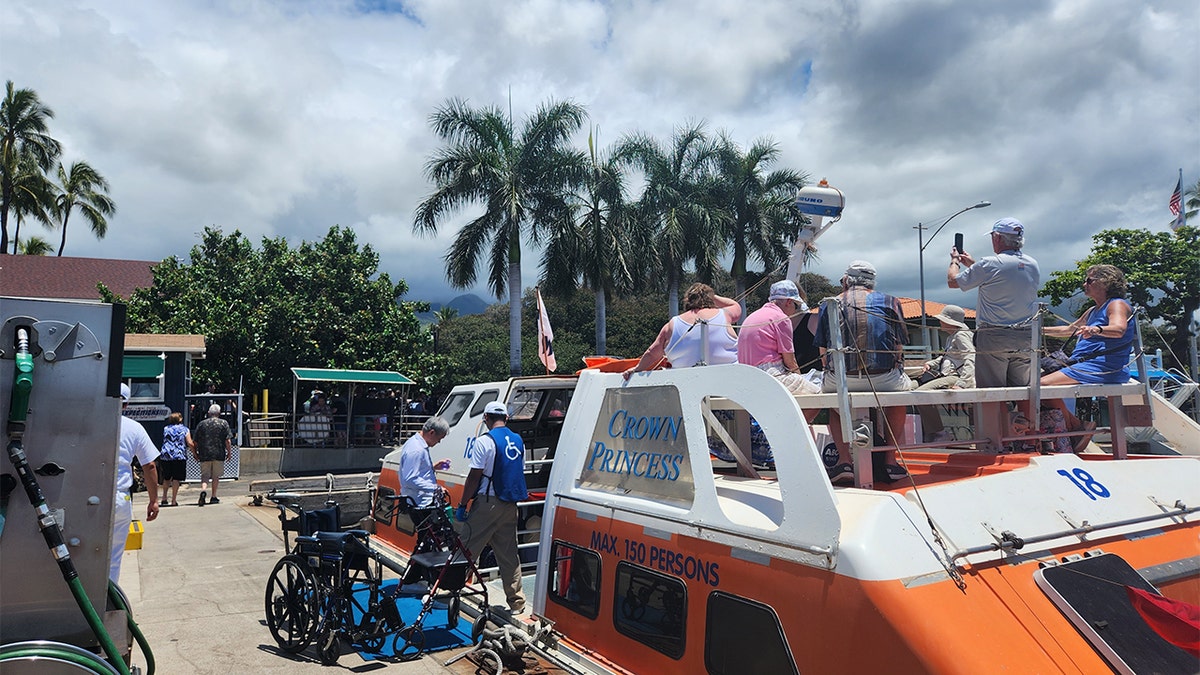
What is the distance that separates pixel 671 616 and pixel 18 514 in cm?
317

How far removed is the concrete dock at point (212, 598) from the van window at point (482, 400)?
2.70m

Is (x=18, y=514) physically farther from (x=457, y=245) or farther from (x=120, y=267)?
(x=120, y=267)

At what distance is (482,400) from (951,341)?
15.8 ft

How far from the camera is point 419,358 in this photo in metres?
25.0

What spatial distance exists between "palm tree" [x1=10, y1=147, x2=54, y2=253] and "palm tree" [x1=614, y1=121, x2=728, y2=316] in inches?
1205

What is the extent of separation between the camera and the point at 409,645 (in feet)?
19.7

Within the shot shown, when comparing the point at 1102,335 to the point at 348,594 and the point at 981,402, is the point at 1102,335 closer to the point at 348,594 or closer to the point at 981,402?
the point at 981,402

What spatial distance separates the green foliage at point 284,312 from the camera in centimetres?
2331

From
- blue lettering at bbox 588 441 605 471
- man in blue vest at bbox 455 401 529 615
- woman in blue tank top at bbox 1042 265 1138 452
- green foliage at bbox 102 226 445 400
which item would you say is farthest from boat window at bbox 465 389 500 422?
green foliage at bbox 102 226 445 400

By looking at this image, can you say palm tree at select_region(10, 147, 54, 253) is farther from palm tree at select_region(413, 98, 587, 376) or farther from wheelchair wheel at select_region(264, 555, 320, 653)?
wheelchair wheel at select_region(264, 555, 320, 653)

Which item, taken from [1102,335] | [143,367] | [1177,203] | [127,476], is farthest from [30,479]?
[1177,203]

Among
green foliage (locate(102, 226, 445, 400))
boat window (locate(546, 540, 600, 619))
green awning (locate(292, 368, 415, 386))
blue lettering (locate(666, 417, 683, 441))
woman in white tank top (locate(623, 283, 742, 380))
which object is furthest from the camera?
green foliage (locate(102, 226, 445, 400))

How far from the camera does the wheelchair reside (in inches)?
229

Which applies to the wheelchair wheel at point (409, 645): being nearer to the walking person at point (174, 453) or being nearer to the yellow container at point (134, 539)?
the yellow container at point (134, 539)
